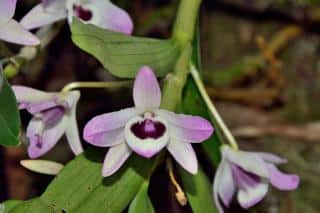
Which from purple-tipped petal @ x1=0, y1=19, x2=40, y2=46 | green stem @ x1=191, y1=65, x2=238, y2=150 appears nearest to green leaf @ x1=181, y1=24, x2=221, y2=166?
green stem @ x1=191, y1=65, x2=238, y2=150

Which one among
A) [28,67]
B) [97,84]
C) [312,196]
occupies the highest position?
[97,84]

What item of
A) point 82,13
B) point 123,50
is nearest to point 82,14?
point 82,13

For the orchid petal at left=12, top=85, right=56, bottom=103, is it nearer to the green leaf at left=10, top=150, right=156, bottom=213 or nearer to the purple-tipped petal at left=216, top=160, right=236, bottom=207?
the green leaf at left=10, top=150, right=156, bottom=213

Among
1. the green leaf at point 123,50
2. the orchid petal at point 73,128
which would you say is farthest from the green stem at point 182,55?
the orchid petal at point 73,128

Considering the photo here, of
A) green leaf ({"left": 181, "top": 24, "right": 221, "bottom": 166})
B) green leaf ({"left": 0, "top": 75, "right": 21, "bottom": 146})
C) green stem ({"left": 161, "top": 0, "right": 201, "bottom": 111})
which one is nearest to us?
green leaf ({"left": 0, "top": 75, "right": 21, "bottom": 146})

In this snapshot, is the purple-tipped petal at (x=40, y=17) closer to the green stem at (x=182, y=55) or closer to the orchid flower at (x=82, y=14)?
the orchid flower at (x=82, y=14)

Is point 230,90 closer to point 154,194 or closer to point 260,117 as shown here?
point 260,117

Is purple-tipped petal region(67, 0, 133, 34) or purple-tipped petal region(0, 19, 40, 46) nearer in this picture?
purple-tipped petal region(0, 19, 40, 46)

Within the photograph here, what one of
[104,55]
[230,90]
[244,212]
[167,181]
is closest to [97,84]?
[104,55]
